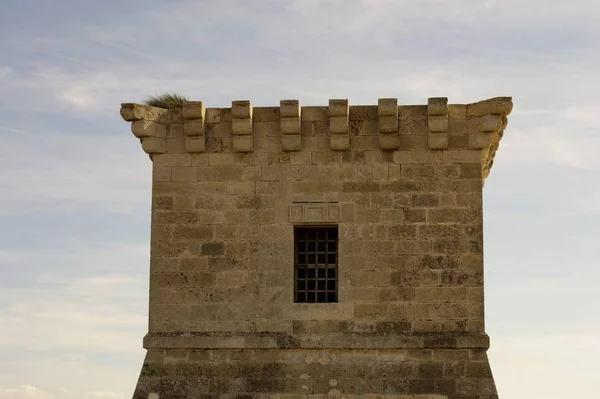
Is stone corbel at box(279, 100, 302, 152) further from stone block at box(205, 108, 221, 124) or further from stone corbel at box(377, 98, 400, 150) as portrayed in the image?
stone corbel at box(377, 98, 400, 150)

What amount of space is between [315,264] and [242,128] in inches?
94.8

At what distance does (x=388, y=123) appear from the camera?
18391 millimetres

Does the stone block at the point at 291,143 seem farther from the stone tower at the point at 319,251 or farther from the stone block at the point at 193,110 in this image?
the stone block at the point at 193,110

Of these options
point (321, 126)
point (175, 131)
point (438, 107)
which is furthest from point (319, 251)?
point (175, 131)

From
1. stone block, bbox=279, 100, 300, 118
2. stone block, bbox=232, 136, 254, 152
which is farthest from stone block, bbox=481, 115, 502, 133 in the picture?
stone block, bbox=232, 136, 254, 152

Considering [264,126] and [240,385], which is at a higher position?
[264,126]

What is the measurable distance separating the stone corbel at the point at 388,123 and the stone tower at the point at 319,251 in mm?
22

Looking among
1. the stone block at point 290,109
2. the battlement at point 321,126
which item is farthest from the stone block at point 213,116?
the stone block at point 290,109

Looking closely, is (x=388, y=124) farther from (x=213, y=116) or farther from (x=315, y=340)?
(x=315, y=340)

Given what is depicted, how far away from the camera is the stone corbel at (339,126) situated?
18.4m

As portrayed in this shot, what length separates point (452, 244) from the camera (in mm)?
18094

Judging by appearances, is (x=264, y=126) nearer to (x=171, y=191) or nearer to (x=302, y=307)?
(x=171, y=191)

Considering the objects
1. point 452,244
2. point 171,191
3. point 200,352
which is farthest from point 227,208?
point 452,244

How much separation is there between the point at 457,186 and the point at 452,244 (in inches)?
35.6
